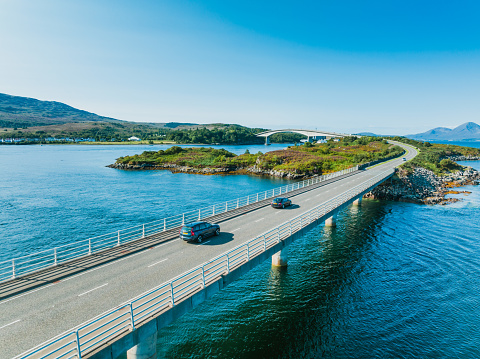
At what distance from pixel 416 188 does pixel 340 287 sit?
170ft

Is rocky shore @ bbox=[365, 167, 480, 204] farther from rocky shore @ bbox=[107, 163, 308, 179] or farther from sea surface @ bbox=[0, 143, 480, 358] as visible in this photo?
rocky shore @ bbox=[107, 163, 308, 179]

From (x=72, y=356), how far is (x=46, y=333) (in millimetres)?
2929

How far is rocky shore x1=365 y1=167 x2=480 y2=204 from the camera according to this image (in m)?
62.5

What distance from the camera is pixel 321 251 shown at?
35656 millimetres

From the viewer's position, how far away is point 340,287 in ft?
90.2

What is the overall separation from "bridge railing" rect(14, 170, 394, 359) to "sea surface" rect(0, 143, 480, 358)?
212 inches

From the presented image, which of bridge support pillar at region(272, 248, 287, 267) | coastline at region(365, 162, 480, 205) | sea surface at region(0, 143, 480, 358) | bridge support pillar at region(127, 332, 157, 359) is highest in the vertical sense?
coastline at region(365, 162, 480, 205)

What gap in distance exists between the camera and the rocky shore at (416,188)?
6250 cm

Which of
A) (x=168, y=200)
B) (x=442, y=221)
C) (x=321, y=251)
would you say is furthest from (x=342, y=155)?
(x=321, y=251)

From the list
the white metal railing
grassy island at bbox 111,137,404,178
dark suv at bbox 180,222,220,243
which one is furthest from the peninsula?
dark suv at bbox 180,222,220,243

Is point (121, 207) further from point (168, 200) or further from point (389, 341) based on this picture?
point (389, 341)

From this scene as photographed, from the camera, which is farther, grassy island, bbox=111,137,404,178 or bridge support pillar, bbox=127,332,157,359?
grassy island, bbox=111,137,404,178

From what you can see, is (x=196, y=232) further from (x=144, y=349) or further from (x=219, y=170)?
(x=219, y=170)

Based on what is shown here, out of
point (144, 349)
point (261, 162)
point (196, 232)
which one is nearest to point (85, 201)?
point (196, 232)
